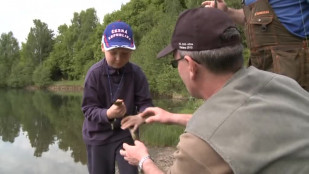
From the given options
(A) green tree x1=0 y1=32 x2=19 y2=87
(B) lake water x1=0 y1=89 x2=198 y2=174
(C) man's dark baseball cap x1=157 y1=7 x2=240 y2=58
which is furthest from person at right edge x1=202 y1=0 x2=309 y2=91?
(A) green tree x1=0 y1=32 x2=19 y2=87

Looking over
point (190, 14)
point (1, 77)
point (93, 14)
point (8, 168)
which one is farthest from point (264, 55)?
point (1, 77)

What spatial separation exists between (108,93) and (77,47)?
188 feet

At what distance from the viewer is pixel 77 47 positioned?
59312 mm

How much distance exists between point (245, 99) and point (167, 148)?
331 inches

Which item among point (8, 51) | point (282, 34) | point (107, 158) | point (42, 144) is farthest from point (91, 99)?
point (8, 51)

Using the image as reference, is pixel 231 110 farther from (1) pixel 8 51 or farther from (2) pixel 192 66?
(1) pixel 8 51

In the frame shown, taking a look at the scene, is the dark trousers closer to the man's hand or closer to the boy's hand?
the boy's hand

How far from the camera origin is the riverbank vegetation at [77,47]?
31.6 meters

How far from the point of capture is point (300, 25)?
9.91ft

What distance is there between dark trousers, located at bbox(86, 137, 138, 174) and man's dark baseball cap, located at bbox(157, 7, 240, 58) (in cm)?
199

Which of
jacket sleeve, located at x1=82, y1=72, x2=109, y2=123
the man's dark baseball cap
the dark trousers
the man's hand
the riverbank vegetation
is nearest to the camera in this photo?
the man's dark baseball cap

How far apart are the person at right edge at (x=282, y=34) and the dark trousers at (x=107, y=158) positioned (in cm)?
156

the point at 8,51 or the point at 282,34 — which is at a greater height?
the point at 282,34

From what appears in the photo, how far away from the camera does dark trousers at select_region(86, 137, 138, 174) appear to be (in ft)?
11.7
